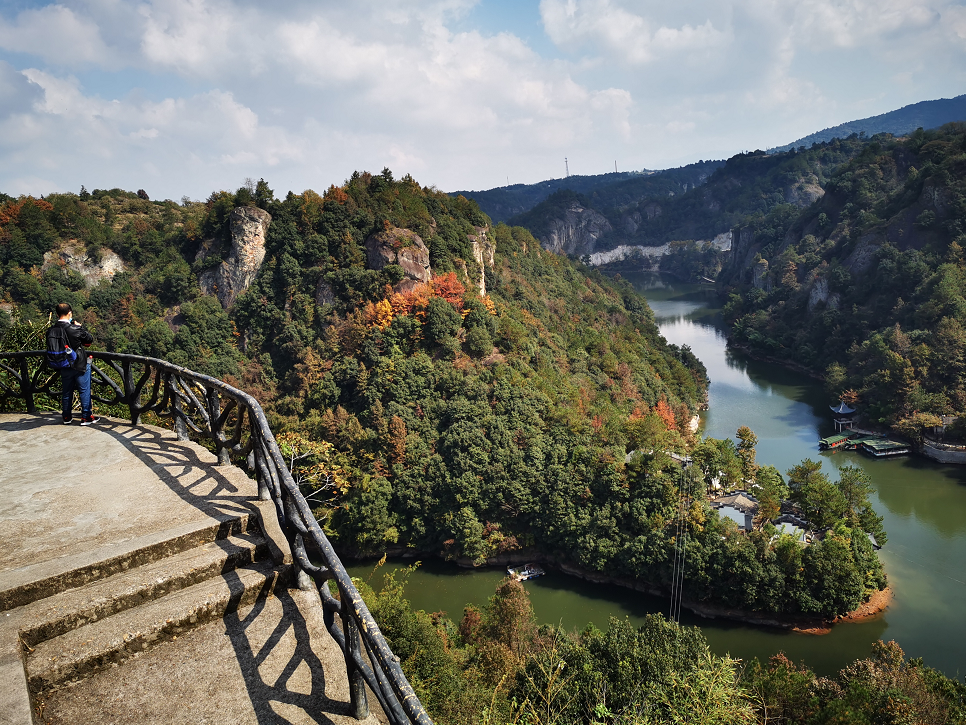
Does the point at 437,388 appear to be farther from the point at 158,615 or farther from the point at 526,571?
the point at 158,615

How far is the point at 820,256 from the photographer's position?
253ft

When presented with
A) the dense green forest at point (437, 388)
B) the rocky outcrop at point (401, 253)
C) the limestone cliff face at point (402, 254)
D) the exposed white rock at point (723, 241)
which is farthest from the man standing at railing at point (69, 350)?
the exposed white rock at point (723, 241)

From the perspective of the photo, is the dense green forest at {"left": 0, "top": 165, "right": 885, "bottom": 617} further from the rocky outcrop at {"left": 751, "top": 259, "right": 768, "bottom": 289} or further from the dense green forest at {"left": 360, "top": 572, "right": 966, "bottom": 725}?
the rocky outcrop at {"left": 751, "top": 259, "right": 768, "bottom": 289}

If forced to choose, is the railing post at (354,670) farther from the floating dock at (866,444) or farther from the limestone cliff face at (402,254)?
the floating dock at (866,444)

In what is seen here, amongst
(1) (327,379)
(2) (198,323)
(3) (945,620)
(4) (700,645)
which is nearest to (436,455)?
(1) (327,379)

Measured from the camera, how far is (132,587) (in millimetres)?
3348

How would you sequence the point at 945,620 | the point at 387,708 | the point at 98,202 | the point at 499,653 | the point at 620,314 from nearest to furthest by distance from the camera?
the point at 387,708
the point at 499,653
the point at 945,620
the point at 98,202
the point at 620,314

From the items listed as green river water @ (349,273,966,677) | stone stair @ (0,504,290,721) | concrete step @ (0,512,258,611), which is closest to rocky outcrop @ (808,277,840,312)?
green river water @ (349,273,966,677)

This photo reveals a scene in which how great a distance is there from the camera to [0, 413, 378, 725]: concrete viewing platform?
2859mm

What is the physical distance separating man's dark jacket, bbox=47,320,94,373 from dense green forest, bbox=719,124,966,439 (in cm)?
4844

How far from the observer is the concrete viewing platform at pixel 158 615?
113 inches

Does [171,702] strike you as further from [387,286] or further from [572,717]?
[387,286]

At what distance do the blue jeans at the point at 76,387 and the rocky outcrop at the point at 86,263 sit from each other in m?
39.7

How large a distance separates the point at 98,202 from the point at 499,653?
48349mm
